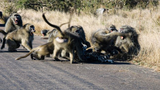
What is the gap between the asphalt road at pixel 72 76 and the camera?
502 cm

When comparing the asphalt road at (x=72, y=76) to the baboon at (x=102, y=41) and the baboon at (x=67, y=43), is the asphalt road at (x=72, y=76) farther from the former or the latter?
the baboon at (x=102, y=41)

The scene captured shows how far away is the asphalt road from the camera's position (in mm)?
5016

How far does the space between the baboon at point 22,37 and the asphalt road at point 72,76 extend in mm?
1278

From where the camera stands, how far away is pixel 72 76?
580 cm

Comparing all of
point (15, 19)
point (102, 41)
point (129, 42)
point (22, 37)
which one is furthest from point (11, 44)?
point (129, 42)

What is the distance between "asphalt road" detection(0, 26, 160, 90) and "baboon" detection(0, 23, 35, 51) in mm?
1278

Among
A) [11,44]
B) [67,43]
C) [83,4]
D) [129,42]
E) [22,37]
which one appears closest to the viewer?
[67,43]

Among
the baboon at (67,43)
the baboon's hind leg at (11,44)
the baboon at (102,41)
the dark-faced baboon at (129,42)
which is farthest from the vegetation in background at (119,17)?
the baboon's hind leg at (11,44)

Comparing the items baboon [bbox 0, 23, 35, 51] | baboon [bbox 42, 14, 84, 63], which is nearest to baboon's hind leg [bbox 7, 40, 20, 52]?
baboon [bbox 0, 23, 35, 51]

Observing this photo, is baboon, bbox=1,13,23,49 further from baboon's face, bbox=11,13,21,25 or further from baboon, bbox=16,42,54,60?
baboon, bbox=16,42,54,60

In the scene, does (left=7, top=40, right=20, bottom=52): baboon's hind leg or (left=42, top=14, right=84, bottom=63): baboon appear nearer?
(left=42, top=14, right=84, bottom=63): baboon

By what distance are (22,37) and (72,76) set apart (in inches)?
141

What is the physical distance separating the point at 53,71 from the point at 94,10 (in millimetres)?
13990

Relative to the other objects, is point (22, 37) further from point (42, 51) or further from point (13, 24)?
point (42, 51)
